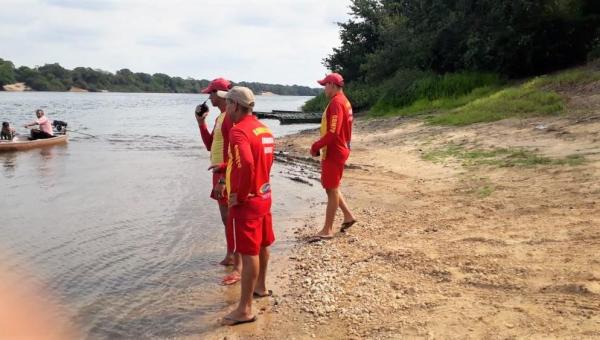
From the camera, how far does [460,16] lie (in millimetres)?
23750

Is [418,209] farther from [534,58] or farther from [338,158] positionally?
[534,58]

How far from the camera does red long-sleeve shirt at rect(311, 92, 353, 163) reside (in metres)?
6.99

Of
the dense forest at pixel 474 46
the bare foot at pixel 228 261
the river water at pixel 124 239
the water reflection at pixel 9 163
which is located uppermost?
the dense forest at pixel 474 46

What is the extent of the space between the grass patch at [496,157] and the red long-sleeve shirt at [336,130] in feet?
13.1

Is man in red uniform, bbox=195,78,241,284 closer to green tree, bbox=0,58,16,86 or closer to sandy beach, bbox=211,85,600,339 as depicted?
sandy beach, bbox=211,85,600,339

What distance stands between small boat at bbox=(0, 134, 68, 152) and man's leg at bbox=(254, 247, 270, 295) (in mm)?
16634

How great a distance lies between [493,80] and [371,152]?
9.49 meters

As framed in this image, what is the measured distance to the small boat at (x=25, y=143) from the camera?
18969 mm

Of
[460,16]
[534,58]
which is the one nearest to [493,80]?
[534,58]

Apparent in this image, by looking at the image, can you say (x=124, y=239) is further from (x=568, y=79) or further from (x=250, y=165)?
(x=568, y=79)

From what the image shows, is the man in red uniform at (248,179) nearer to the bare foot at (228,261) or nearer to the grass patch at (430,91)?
the bare foot at (228,261)

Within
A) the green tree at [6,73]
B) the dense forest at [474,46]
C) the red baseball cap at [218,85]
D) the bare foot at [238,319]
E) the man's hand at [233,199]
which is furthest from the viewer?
the green tree at [6,73]

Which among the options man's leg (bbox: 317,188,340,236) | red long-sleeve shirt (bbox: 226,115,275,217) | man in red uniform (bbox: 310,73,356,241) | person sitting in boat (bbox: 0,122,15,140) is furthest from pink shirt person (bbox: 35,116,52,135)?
red long-sleeve shirt (bbox: 226,115,275,217)

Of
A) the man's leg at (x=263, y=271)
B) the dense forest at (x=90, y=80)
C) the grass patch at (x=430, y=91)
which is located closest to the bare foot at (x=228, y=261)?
the man's leg at (x=263, y=271)
